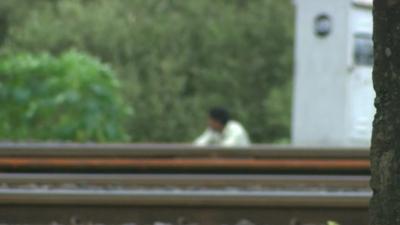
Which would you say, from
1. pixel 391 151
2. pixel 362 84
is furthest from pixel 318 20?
pixel 391 151

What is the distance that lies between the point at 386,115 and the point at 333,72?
10968 millimetres

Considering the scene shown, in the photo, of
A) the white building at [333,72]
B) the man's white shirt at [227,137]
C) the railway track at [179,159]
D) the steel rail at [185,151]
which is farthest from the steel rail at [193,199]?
the white building at [333,72]

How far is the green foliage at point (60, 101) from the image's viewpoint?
16.7 m

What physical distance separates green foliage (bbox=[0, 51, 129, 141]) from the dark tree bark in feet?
41.6

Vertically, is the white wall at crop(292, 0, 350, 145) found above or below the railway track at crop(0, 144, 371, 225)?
above

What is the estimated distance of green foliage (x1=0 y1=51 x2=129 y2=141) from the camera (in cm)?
1669

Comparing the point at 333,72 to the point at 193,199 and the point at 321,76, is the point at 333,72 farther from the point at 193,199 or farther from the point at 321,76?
the point at 193,199

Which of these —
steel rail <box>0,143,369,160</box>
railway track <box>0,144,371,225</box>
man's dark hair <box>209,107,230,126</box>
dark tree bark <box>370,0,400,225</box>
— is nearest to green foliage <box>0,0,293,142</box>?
man's dark hair <box>209,107,230,126</box>

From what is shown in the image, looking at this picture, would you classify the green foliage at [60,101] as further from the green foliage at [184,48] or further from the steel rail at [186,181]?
the green foliage at [184,48]

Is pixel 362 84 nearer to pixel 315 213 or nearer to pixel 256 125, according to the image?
pixel 315 213

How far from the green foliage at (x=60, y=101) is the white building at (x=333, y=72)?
11.3 ft

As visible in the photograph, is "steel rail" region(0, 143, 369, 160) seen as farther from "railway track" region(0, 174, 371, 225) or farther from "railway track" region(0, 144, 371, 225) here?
"railway track" region(0, 174, 371, 225)

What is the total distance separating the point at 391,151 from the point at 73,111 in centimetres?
1320

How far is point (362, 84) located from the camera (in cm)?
1455
